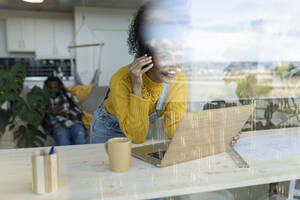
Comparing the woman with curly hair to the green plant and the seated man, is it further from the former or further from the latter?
the green plant

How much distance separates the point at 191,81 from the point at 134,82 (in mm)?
109

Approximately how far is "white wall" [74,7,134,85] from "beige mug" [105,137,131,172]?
151mm

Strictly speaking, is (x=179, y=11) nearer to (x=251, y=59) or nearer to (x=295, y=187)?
(x=251, y=59)

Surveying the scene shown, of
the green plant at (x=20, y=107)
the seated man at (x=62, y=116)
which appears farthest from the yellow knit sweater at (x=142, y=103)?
the green plant at (x=20, y=107)

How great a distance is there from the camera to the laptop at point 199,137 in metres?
0.32

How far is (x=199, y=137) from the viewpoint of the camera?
13.4 inches

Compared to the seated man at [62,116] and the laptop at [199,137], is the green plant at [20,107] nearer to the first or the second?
the seated man at [62,116]

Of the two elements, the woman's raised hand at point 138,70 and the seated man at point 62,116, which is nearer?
the woman's raised hand at point 138,70

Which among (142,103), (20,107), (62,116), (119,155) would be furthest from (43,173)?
(20,107)

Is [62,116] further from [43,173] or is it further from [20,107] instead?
[43,173]

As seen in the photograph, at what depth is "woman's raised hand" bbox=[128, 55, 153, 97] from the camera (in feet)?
1.23

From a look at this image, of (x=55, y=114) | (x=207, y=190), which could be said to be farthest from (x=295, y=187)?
(x=55, y=114)

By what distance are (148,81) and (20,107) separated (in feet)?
1.86

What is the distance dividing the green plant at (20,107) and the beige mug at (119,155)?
38 cm
